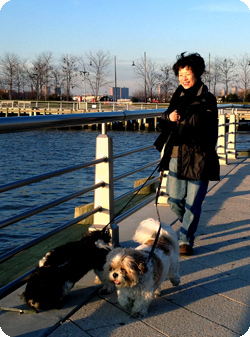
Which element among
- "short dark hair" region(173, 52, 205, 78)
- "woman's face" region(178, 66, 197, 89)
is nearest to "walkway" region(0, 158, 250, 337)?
"woman's face" region(178, 66, 197, 89)

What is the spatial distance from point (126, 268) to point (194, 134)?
1.48m

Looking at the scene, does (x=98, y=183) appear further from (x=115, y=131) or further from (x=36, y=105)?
(x=36, y=105)

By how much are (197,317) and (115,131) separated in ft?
162

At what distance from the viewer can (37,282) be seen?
2926mm

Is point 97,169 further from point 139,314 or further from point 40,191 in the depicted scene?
point 40,191

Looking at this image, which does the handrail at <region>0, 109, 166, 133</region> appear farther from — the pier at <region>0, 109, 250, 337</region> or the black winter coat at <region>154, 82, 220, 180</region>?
the black winter coat at <region>154, 82, 220, 180</region>

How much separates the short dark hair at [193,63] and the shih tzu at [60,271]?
5.39 ft

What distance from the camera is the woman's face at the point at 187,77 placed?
150 inches

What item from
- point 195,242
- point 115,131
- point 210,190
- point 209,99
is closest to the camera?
point 209,99

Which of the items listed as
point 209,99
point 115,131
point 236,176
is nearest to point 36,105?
point 115,131

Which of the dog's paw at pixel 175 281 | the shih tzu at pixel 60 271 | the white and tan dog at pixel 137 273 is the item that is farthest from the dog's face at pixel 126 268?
the dog's paw at pixel 175 281

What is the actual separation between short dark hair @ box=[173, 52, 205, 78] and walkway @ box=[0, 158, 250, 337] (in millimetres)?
1612

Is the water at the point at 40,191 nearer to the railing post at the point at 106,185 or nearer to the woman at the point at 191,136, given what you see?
the railing post at the point at 106,185

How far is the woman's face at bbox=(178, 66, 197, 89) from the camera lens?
3807mm
